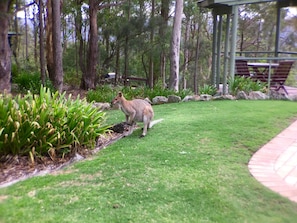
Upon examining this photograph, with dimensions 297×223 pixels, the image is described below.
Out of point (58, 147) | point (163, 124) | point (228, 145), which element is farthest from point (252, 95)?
point (58, 147)

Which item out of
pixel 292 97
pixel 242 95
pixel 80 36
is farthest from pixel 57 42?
pixel 80 36

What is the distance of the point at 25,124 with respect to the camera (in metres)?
4.25

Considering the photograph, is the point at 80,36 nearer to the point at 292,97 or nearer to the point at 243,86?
the point at 243,86

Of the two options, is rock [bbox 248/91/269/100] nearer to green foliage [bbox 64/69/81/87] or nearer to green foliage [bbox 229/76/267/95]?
green foliage [bbox 229/76/267/95]

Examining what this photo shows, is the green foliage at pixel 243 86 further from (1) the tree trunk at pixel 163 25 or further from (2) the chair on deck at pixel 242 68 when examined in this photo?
(1) the tree trunk at pixel 163 25

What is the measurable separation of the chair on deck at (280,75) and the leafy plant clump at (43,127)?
7.20 m

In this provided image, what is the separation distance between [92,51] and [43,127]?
825 centimetres

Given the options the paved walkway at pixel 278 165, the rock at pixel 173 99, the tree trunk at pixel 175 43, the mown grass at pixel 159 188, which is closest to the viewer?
the mown grass at pixel 159 188

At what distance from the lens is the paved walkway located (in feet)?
11.8

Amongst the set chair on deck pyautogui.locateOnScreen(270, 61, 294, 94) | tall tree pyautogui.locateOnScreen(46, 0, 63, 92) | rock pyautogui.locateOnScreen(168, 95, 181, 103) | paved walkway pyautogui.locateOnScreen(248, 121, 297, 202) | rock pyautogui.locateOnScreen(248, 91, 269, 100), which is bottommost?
paved walkway pyautogui.locateOnScreen(248, 121, 297, 202)

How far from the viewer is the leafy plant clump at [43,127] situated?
4.17 meters

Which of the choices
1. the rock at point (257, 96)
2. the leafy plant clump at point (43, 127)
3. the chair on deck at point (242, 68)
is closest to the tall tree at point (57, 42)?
the leafy plant clump at point (43, 127)

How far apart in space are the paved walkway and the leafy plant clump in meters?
2.30

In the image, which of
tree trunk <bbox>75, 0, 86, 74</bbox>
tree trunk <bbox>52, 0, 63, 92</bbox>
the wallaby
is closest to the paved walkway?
the wallaby
